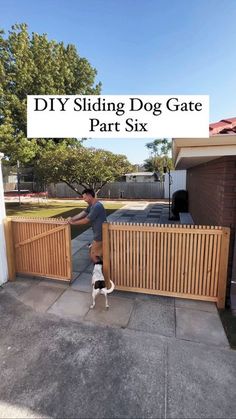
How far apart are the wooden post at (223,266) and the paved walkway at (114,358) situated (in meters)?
0.28

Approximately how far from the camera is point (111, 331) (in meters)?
3.28

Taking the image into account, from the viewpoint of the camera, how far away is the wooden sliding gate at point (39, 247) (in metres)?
4.51

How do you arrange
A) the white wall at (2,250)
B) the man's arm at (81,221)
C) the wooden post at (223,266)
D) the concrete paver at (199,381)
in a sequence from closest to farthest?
the concrete paver at (199,381) → the wooden post at (223,266) → the man's arm at (81,221) → the white wall at (2,250)

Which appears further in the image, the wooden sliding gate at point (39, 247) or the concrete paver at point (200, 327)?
the wooden sliding gate at point (39, 247)

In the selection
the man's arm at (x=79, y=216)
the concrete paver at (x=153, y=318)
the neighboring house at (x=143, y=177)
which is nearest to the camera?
the concrete paver at (x=153, y=318)

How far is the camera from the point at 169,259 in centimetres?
405

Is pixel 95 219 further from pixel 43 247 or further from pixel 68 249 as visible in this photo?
pixel 43 247

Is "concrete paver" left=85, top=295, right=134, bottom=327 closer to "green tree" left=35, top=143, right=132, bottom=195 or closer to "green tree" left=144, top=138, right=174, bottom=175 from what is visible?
"green tree" left=35, top=143, right=132, bottom=195

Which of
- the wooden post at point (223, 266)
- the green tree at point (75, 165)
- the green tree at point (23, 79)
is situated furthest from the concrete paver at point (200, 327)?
the green tree at point (23, 79)

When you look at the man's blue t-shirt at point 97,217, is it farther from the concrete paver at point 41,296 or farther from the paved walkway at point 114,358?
the concrete paver at point 41,296

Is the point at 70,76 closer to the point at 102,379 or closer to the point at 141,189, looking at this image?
the point at 141,189

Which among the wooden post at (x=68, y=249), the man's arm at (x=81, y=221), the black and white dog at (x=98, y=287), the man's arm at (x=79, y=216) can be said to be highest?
the man's arm at (x=79, y=216)

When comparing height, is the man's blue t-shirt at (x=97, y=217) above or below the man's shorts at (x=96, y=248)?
above

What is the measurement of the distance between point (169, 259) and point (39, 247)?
2695mm
